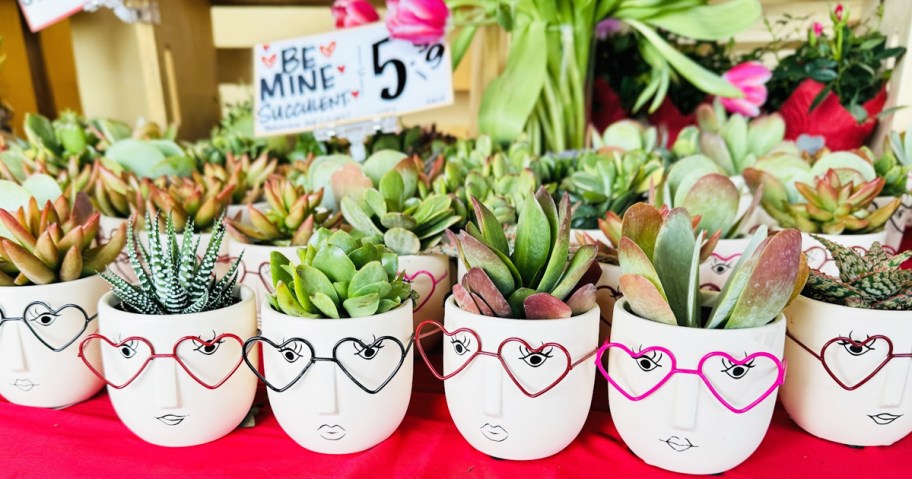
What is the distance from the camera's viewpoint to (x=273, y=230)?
587 millimetres

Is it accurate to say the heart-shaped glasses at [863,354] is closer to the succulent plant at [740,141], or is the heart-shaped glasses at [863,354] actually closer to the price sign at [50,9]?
the succulent plant at [740,141]

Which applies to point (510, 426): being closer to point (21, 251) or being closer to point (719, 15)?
point (21, 251)

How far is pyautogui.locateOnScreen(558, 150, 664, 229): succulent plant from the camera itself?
2.12 feet

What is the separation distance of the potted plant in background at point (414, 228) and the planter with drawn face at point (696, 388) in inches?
7.9

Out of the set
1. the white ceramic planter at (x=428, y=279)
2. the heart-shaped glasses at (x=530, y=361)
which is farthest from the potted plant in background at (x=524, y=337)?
the white ceramic planter at (x=428, y=279)

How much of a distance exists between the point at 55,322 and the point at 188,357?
15cm

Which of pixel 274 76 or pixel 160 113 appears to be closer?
pixel 274 76

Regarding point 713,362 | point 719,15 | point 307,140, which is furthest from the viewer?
point 307,140

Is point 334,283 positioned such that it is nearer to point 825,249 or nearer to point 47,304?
point 47,304

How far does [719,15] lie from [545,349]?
76 cm

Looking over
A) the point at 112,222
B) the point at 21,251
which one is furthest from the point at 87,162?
the point at 21,251

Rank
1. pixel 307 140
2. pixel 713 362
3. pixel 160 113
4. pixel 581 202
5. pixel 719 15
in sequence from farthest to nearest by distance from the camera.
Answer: pixel 160 113
pixel 307 140
pixel 719 15
pixel 581 202
pixel 713 362

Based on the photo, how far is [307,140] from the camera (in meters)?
1.06

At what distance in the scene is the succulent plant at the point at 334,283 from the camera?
1.32ft
